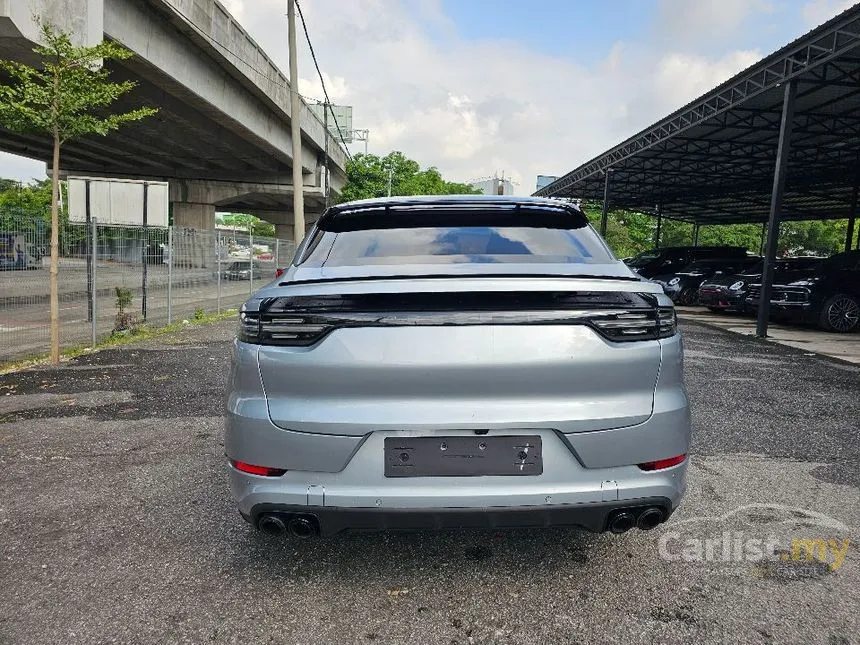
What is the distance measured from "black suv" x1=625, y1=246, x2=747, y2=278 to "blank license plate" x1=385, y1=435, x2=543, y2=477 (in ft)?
58.9

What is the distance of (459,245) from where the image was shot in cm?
271

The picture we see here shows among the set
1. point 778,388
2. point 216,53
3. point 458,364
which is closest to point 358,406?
point 458,364

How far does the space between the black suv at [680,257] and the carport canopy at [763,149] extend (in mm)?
1956

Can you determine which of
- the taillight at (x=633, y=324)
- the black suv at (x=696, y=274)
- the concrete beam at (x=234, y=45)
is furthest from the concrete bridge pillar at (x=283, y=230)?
the taillight at (x=633, y=324)

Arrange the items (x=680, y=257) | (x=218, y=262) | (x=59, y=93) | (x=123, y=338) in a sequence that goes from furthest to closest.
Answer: (x=680, y=257) → (x=218, y=262) → (x=123, y=338) → (x=59, y=93)

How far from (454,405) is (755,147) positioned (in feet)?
75.0

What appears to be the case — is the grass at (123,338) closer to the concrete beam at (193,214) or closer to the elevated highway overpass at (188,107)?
the elevated highway overpass at (188,107)

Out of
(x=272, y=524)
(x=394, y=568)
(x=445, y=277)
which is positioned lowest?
(x=394, y=568)

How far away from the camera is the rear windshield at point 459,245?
2.55 meters

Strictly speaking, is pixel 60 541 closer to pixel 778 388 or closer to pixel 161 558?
pixel 161 558

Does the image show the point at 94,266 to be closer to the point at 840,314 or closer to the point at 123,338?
the point at 123,338

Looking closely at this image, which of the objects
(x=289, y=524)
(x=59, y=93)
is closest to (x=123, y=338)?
(x=59, y=93)

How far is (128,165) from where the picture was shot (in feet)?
100
